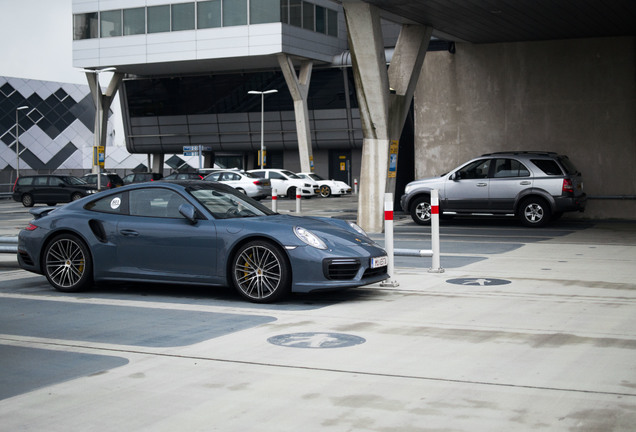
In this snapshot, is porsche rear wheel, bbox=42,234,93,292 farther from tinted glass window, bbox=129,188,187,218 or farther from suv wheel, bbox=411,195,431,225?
suv wheel, bbox=411,195,431,225

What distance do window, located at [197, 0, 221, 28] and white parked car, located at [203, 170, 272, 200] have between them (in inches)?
633

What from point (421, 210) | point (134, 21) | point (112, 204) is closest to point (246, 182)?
point (421, 210)

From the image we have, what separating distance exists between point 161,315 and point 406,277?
391 cm

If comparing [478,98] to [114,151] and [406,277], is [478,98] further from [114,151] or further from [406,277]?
[114,151]

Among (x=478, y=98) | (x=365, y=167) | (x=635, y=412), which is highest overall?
(x=478, y=98)

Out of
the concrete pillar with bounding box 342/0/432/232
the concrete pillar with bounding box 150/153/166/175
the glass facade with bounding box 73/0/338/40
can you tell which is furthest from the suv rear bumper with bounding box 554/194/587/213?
the concrete pillar with bounding box 150/153/166/175

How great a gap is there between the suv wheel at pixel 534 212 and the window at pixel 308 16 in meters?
38.6

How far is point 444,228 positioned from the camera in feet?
70.6

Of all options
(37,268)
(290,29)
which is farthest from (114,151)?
(37,268)

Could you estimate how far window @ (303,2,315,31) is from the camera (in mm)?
57281

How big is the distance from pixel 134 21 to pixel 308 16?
12.1 meters

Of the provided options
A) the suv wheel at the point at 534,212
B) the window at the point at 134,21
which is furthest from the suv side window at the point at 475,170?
the window at the point at 134,21

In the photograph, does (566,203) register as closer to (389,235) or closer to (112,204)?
(389,235)

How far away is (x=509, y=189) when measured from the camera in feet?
70.3
